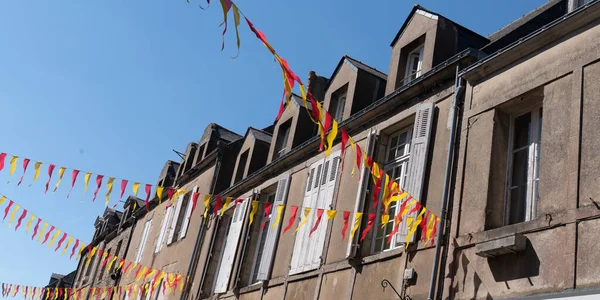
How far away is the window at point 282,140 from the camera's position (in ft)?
41.3

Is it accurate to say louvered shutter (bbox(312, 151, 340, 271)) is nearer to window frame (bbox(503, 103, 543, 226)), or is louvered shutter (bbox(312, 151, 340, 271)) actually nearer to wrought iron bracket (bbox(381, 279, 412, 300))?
wrought iron bracket (bbox(381, 279, 412, 300))

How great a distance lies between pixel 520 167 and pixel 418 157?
57.8 inches

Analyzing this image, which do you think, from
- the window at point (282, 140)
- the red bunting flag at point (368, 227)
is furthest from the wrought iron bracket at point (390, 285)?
the window at point (282, 140)

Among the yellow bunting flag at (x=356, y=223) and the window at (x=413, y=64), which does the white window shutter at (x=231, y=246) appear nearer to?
the yellow bunting flag at (x=356, y=223)

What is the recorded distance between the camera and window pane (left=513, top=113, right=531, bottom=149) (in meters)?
6.59

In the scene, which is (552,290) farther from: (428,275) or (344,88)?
(344,88)

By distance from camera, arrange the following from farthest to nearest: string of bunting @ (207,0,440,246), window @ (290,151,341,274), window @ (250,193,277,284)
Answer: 1. window @ (250,193,277,284)
2. window @ (290,151,341,274)
3. string of bunting @ (207,0,440,246)

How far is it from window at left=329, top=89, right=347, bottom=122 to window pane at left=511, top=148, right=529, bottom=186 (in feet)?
15.6

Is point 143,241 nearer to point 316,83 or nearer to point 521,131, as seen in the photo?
point 316,83

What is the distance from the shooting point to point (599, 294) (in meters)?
4.80

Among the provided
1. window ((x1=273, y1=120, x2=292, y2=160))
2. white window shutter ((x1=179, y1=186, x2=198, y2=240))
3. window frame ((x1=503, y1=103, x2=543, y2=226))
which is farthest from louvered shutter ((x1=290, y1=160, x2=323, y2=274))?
white window shutter ((x1=179, y1=186, x2=198, y2=240))

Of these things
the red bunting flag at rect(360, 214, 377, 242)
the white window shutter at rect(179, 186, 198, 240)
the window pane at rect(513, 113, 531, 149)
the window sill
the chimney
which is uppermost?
the chimney

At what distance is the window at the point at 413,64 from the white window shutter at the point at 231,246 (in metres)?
4.32

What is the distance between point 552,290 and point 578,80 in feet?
6.36
